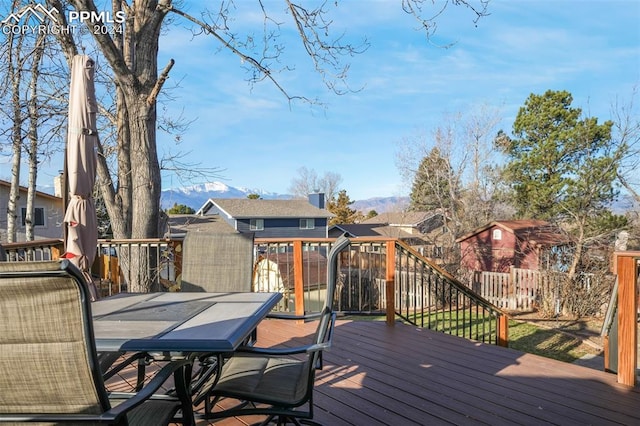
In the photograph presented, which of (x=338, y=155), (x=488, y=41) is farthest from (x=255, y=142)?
(x=488, y=41)

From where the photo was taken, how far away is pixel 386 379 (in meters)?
3.22

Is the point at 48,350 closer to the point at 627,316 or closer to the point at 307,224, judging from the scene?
the point at 627,316

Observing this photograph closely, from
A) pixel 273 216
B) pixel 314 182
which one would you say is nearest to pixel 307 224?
pixel 273 216

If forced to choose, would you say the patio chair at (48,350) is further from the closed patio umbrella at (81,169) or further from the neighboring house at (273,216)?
the neighboring house at (273,216)

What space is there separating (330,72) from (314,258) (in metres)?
7.15

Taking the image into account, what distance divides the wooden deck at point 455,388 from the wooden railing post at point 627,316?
142mm

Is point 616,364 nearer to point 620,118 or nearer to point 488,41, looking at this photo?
point 488,41

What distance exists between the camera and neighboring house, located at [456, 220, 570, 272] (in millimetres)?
14914

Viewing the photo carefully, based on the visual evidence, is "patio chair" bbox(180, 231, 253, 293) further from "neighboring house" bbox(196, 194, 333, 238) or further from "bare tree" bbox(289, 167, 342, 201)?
"bare tree" bbox(289, 167, 342, 201)

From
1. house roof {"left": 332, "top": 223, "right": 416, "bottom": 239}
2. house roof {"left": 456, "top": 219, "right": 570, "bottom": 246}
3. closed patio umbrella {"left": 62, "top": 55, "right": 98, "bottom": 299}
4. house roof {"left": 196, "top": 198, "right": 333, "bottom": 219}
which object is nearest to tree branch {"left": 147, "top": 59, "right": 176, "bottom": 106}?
closed patio umbrella {"left": 62, "top": 55, "right": 98, "bottom": 299}

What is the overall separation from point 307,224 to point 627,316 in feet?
82.2

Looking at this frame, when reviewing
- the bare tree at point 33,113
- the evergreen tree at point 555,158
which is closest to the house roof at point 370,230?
the evergreen tree at point 555,158

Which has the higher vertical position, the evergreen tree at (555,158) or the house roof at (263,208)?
the evergreen tree at (555,158)

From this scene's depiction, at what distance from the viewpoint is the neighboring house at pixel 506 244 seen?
1491cm
